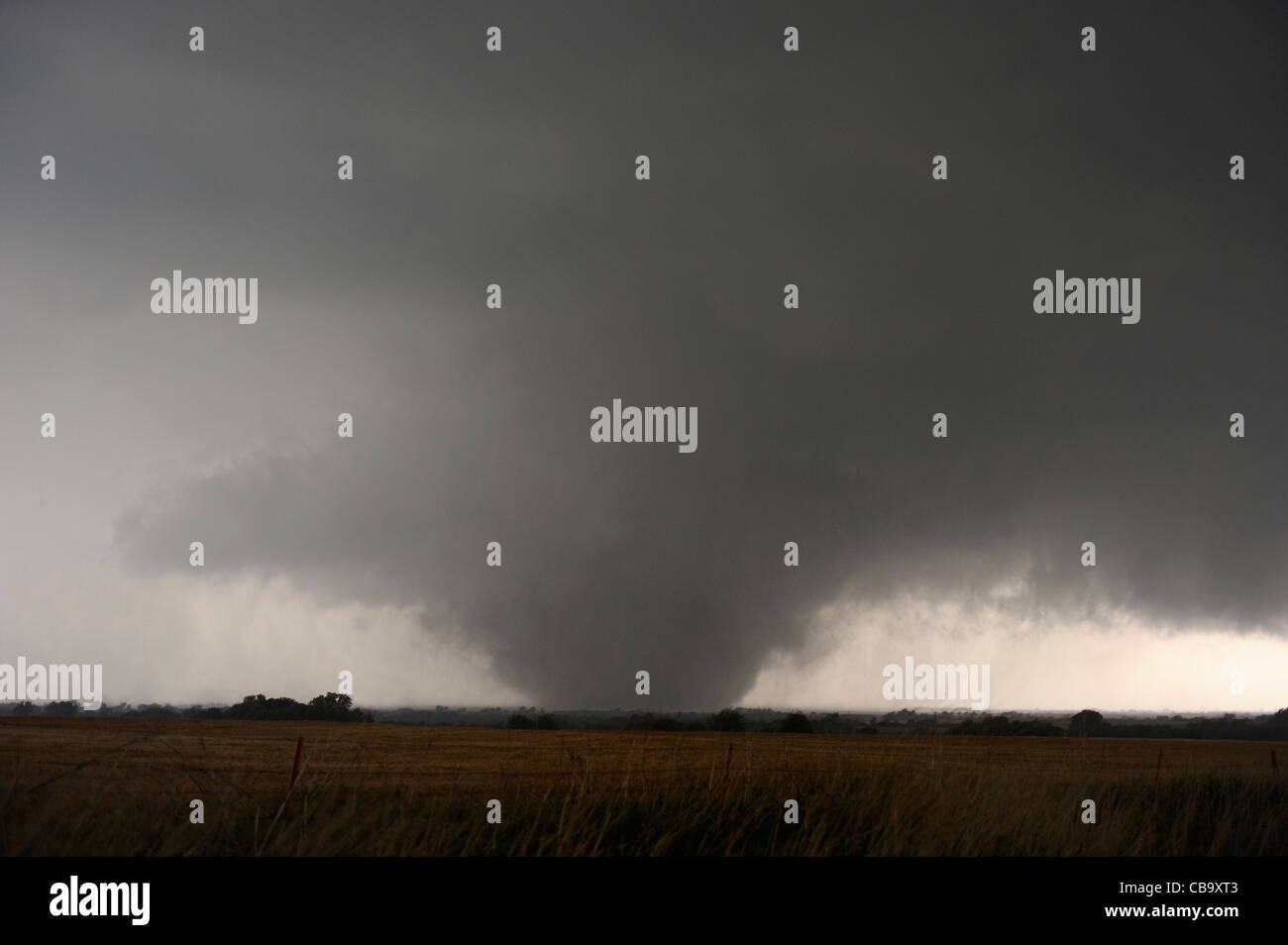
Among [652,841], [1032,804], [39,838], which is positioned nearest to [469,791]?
[652,841]
